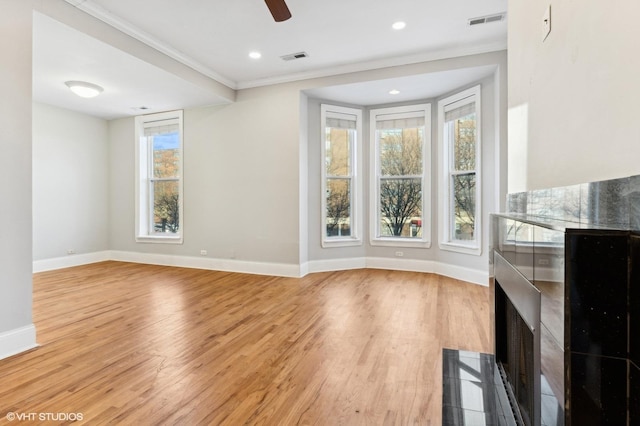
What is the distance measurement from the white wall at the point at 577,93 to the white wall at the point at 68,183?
6641 mm

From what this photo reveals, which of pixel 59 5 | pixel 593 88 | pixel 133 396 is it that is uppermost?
pixel 59 5

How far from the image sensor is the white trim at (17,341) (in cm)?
224

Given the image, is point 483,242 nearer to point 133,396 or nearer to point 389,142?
point 389,142

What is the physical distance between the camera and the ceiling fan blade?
79.7 inches

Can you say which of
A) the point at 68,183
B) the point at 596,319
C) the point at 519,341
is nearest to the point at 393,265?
the point at 519,341

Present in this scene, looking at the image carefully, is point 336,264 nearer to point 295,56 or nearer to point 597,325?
point 295,56

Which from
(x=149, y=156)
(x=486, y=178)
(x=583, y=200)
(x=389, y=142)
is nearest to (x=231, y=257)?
(x=149, y=156)

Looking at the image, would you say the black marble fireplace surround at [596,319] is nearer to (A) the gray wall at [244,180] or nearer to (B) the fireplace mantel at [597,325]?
(B) the fireplace mantel at [597,325]

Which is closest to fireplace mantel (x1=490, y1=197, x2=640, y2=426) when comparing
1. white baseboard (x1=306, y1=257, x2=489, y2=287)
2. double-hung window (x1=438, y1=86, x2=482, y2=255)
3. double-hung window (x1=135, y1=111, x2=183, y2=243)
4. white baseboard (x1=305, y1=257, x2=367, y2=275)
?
double-hung window (x1=438, y1=86, x2=482, y2=255)

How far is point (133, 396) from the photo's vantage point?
1.78 m

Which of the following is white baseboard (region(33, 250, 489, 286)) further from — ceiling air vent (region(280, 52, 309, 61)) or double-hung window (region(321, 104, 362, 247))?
ceiling air vent (region(280, 52, 309, 61))

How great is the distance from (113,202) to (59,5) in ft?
13.7

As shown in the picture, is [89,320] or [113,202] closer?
[89,320]

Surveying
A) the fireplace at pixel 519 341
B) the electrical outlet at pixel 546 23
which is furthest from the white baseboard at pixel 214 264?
the electrical outlet at pixel 546 23
